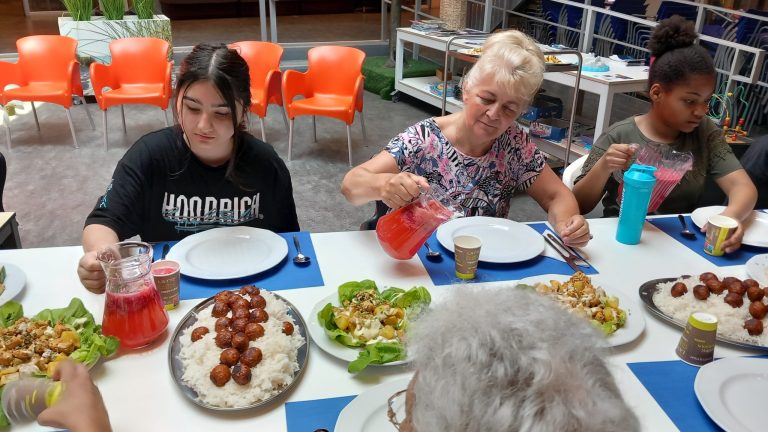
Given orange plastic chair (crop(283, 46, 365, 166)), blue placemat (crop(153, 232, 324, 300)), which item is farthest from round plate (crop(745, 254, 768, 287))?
orange plastic chair (crop(283, 46, 365, 166))

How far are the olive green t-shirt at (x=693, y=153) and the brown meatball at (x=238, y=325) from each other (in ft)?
4.94

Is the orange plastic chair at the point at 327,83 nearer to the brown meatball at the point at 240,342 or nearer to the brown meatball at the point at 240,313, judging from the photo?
the brown meatball at the point at 240,313

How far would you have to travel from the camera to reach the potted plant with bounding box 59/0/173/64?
18.0 feet

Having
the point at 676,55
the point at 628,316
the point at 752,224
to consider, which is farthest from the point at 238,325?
the point at 676,55

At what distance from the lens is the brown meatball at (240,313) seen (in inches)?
45.9

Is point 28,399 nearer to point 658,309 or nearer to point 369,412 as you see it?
point 369,412

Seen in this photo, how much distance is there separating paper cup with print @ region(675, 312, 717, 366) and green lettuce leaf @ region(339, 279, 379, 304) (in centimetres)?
66

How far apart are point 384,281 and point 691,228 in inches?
41.5

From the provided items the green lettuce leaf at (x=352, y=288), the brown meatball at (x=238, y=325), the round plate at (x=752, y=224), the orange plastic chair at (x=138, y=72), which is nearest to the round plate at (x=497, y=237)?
the green lettuce leaf at (x=352, y=288)

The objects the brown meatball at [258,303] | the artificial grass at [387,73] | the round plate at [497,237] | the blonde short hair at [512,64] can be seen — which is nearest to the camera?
the brown meatball at [258,303]

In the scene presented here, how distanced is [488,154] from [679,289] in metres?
0.79

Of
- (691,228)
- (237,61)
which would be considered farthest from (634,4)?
(237,61)

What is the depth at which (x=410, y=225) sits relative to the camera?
150 cm

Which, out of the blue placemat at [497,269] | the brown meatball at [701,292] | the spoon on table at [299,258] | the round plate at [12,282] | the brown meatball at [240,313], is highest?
the brown meatball at [240,313]
